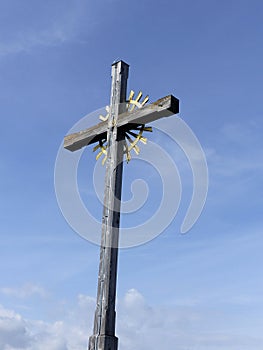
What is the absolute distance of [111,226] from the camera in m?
6.63

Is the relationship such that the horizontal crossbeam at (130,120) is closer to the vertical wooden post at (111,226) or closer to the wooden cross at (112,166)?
the wooden cross at (112,166)

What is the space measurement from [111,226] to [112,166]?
0.89 m

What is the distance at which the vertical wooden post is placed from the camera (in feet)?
20.0

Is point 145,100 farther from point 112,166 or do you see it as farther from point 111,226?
point 111,226

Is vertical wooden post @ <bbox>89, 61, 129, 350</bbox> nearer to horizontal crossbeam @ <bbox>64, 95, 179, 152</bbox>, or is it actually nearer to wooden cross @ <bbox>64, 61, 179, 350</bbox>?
wooden cross @ <bbox>64, 61, 179, 350</bbox>

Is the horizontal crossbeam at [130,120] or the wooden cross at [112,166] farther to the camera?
the horizontal crossbeam at [130,120]

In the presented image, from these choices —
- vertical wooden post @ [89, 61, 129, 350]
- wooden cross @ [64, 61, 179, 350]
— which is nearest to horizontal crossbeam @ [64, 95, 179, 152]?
wooden cross @ [64, 61, 179, 350]

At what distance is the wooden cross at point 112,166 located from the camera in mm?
6145

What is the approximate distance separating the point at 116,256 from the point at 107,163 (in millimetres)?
1355

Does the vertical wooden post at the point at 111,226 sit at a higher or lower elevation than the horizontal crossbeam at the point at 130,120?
lower

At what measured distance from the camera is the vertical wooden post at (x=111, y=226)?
20.0ft

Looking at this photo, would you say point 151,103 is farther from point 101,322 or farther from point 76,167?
point 101,322

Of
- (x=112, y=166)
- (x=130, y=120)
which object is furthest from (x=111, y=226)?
(x=130, y=120)

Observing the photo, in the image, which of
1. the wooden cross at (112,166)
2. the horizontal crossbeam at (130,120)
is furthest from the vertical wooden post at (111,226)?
the horizontal crossbeam at (130,120)
